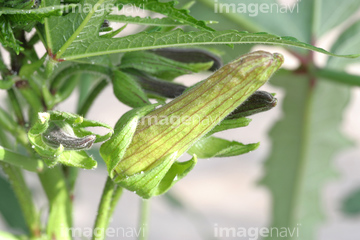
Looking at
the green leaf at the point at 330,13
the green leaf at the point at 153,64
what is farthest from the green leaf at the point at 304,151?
the green leaf at the point at 153,64

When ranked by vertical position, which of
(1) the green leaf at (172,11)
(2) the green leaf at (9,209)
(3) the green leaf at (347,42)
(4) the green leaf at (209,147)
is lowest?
(2) the green leaf at (9,209)

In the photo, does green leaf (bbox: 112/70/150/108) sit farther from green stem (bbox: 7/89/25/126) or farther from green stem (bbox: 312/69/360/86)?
green stem (bbox: 312/69/360/86)

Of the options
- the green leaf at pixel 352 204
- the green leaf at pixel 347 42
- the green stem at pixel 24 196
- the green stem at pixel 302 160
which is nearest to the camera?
the green stem at pixel 24 196

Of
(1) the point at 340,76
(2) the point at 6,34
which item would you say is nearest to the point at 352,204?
(1) the point at 340,76

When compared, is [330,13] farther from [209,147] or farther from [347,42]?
[209,147]

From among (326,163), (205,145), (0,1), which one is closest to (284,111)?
(326,163)

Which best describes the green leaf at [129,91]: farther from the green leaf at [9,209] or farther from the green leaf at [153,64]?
the green leaf at [9,209]
